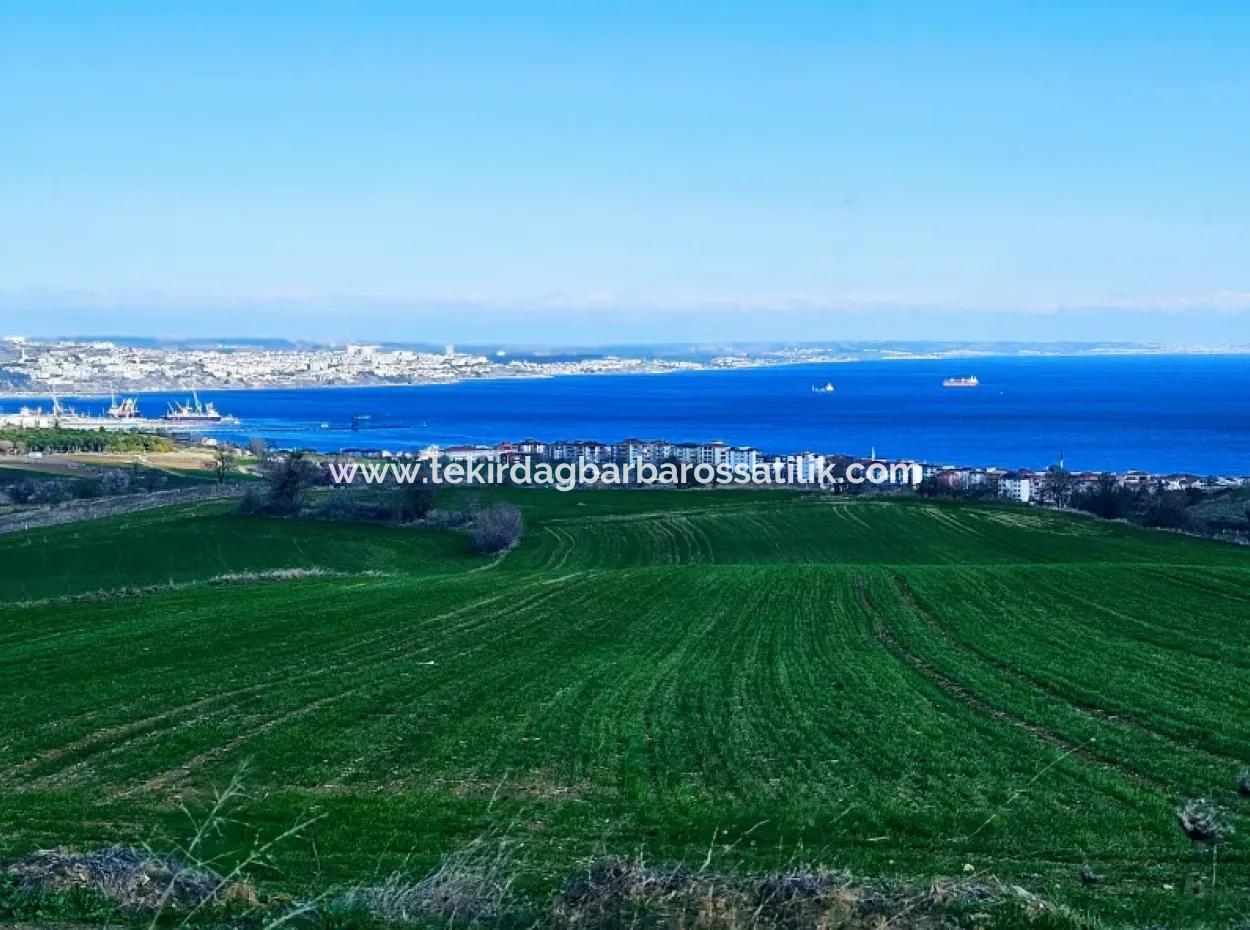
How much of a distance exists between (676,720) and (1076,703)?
5.63 m

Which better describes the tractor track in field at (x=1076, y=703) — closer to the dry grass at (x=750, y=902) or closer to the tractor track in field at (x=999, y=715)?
the tractor track in field at (x=999, y=715)

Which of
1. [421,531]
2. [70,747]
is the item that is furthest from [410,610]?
[421,531]

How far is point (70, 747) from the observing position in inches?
519

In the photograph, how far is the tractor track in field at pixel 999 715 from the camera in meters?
11.6

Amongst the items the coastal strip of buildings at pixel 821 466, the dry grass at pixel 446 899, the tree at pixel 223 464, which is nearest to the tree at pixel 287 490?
the tree at pixel 223 464

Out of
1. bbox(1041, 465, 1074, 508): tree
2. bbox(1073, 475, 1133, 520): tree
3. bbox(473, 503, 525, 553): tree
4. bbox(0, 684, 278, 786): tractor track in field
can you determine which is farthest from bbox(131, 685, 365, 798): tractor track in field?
bbox(1041, 465, 1074, 508): tree

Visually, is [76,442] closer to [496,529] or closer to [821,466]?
[496,529]

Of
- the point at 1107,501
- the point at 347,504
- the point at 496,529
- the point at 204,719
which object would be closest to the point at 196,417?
the point at 347,504

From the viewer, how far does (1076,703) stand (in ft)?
49.1

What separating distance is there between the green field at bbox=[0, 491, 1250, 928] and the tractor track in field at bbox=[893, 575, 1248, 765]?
7cm

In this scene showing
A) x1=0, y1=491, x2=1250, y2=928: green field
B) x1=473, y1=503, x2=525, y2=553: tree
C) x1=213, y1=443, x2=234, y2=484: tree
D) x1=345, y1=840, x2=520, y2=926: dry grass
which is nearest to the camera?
x1=345, y1=840, x2=520, y2=926: dry grass

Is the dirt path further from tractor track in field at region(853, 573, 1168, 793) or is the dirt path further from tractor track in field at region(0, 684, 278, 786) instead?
tractor track in field at region(853, 573, 1168, 793)

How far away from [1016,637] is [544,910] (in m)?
16.2

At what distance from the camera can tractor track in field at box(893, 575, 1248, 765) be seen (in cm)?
1240
